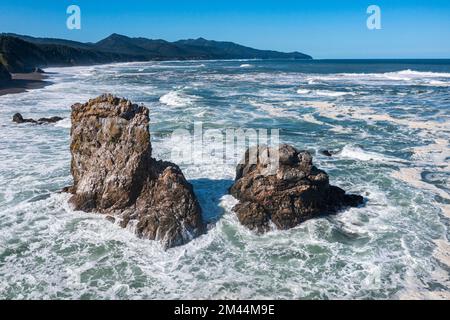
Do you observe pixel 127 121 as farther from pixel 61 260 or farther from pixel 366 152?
pixel 366 152

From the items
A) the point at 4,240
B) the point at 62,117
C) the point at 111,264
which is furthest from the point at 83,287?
the point at 62,117

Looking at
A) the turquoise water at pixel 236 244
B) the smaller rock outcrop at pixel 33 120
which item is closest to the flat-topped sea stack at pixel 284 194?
the turquoise water at pixel 236 244

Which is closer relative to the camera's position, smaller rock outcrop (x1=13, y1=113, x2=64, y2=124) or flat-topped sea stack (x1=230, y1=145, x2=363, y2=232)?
flat-topped sea stack (x1=230, y1=145, x2=363, y2=232)

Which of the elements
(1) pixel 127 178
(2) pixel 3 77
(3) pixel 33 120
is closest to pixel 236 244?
(1) pixel 127 178

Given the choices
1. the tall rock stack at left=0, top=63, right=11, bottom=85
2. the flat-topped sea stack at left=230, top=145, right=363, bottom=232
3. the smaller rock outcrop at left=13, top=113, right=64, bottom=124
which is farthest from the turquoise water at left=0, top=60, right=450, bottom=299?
the tall rock stack at left=0, top=63, right=11, bottom=85

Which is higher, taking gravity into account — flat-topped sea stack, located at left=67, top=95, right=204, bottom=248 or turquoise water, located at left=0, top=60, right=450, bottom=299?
flat-topped sea stack, located at left=67, top=95, right=204, bottom=248

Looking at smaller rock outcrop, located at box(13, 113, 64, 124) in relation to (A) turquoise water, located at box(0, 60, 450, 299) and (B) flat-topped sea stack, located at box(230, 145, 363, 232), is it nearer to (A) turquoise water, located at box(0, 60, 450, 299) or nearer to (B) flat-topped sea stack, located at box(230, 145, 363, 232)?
(A) turquoise water, located at box(0, 60, 450, 299)

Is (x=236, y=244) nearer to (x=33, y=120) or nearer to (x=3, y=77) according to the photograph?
(x=33, y=120)
